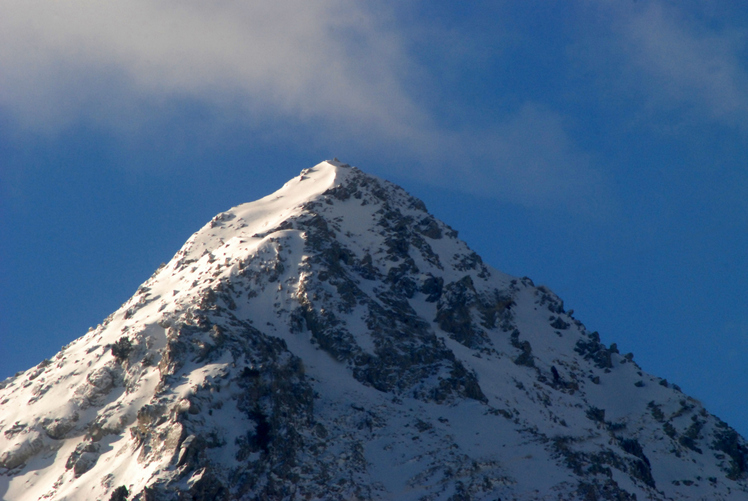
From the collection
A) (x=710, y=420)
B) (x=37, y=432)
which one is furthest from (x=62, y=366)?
(x=710, y=420)

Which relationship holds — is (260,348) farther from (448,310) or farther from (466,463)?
(448,310)

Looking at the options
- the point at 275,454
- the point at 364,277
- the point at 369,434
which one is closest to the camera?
the point at 275,454

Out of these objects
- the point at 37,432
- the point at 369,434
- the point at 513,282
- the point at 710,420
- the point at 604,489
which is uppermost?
the point at 513,282

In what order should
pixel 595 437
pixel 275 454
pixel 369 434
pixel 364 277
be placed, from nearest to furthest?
1. pixel 275 454
2. pixel 369 434
3. pixel 595 437
4. pixel 364 277

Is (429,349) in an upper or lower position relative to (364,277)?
lower

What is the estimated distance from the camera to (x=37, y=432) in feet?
350

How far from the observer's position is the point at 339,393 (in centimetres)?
10831

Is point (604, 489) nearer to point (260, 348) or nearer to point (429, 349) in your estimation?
point (429, 349)

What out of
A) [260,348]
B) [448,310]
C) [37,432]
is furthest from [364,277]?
[37,432]

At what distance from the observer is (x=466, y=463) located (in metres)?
96.4

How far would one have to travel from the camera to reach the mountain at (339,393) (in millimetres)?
93000

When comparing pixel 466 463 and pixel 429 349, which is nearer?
pixel 466 463

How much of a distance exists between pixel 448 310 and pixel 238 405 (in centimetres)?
4751

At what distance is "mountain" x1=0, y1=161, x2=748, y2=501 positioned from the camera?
9300 cm
